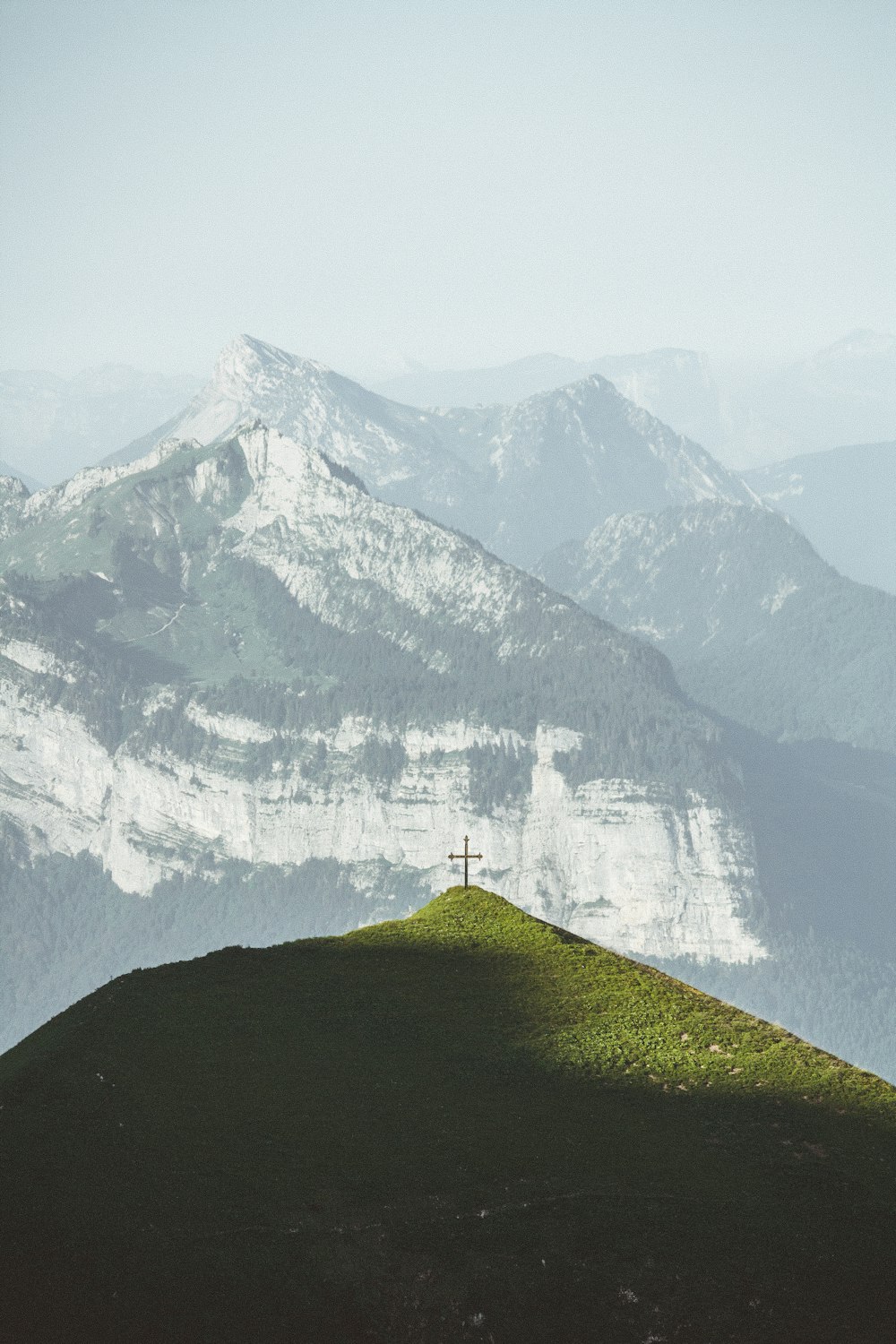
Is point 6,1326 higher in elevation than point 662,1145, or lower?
lower

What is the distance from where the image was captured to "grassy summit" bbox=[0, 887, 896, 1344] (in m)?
42.2

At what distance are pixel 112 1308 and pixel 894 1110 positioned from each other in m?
25.2

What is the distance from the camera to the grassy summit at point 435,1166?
42219 mm

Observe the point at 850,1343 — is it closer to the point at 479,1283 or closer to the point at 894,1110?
the point at 479,1283

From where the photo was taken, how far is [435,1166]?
48.1 m

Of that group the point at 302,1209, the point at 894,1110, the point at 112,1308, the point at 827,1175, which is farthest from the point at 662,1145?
the point at 112,1308

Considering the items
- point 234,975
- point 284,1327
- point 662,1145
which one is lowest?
point 284,1327

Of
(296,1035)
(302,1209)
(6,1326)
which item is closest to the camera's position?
(6,1326)

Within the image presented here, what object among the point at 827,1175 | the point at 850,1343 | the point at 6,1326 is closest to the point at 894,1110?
the point at 827,1175

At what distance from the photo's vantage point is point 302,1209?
45344 millimetres

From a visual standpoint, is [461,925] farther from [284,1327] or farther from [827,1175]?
[284,1327]

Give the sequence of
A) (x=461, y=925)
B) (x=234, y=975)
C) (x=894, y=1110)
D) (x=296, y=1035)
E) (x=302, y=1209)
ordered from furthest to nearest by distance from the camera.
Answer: (x=461, y=925) < (x=234, y=975) < (x=296, y=1035) < (x=894, y=1110) < (x=302, y=1209)

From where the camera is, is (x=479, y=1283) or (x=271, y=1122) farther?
(x=271, y=1122)

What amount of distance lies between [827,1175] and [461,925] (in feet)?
77.3
